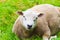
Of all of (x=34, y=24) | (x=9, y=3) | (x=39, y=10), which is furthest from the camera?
(x=9, y=3)

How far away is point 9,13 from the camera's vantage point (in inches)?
405

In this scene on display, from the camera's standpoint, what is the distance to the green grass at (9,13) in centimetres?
891

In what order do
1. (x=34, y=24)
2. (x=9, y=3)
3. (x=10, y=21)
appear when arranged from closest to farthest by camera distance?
(x=34, y=24) < (x=10, y=21) < (x=9, y=3)

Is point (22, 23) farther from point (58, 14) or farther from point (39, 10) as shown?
point (58, 14)

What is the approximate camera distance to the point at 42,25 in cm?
820

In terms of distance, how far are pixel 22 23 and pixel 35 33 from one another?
50cm

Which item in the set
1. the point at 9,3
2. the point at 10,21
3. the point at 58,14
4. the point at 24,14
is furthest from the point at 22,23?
the point at 9,3

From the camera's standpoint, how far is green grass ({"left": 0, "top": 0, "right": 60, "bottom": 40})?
29.2 ft

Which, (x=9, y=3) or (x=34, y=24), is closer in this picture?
(x=34, y=24)

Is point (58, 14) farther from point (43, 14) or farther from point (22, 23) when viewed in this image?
point (22, 23)

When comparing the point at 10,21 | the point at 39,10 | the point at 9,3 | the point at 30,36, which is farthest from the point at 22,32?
the point at 9,3

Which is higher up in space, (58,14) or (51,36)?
(58,14)

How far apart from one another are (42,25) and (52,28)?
569 millimetres

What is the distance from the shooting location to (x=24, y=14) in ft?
25.5
